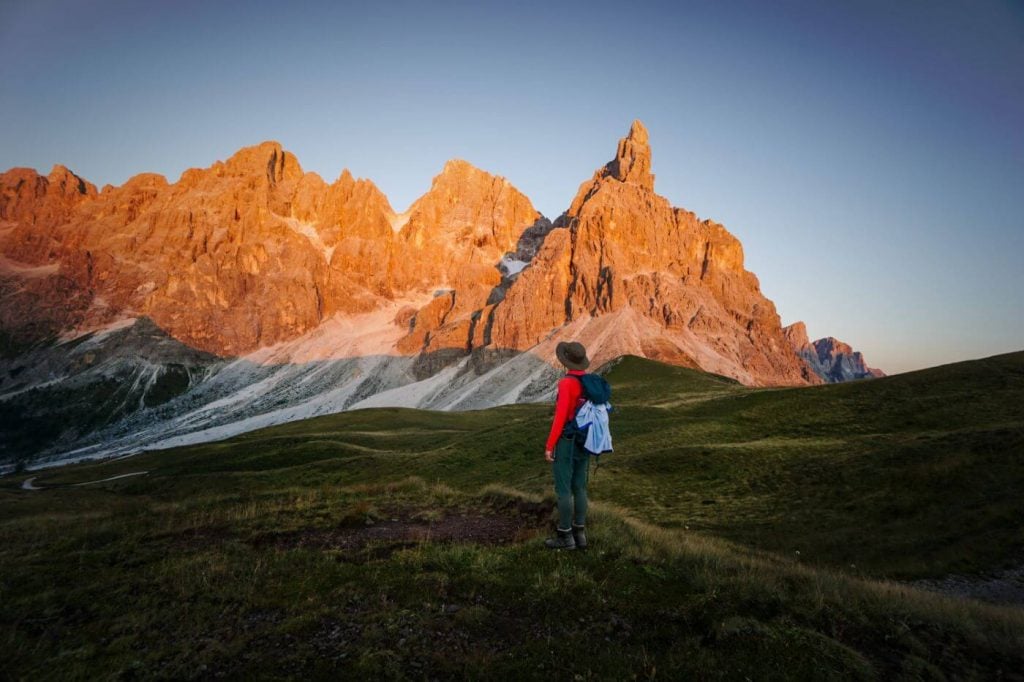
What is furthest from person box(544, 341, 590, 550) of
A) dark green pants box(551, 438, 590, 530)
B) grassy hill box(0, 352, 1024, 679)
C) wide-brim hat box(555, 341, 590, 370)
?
grassy hill box(0, 352, 1024, 679)

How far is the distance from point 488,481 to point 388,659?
1099 inches

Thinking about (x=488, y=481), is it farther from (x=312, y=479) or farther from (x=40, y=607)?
(x=40, y=607)

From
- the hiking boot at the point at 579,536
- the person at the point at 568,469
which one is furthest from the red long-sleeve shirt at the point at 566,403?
the hiking boot at the point at 579,536

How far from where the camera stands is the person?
11125 mm

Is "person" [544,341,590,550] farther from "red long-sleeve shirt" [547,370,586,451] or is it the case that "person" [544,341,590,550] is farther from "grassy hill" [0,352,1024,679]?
"grassy hill" [0,352,1024,679]

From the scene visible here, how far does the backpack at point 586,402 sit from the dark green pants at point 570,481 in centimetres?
15

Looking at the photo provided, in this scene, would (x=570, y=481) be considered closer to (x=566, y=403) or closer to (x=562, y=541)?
(x=562, y=541)

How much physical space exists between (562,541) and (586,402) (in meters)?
2.96

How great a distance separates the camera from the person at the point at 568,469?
11.1 meters

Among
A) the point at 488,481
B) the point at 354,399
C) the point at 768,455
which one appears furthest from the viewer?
the point at 354,399

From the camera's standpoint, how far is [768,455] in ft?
88.2

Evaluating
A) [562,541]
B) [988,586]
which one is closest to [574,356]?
[562,541]

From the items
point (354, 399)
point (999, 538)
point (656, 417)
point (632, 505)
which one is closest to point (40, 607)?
point (632, 505)

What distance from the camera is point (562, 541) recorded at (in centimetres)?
1100
